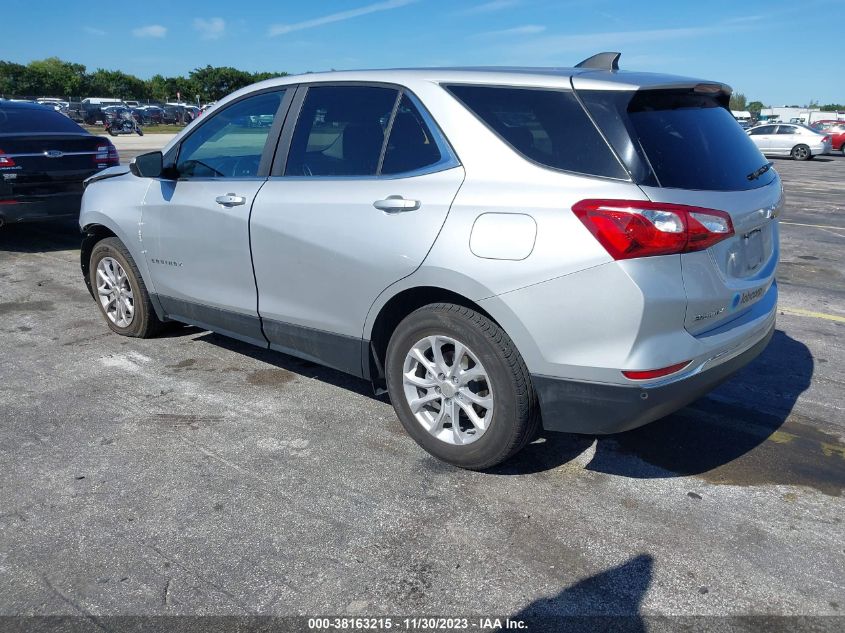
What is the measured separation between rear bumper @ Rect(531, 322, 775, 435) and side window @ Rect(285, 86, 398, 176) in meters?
1.44

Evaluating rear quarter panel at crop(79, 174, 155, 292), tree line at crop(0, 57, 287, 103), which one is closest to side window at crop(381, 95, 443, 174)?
rear quarter panel at crop(79, 174, 155, 292)

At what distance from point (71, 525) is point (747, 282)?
3.08 meters

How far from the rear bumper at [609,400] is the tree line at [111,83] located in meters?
83.6

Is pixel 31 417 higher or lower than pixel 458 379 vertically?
lower

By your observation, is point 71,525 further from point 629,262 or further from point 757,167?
point 757,167

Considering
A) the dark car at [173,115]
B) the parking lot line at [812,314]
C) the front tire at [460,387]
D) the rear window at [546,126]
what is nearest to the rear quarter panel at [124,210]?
the front tire at [460,387]

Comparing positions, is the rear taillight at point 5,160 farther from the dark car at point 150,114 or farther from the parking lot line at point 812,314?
the dark car at point 150,114

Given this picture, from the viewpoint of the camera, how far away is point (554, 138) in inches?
120

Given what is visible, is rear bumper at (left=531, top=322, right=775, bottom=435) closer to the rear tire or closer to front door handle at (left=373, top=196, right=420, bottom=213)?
front door handle at (left=373, top=196, right=420, bottom=213)

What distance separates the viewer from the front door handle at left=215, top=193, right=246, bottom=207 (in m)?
4.07

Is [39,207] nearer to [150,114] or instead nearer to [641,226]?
[641,226]

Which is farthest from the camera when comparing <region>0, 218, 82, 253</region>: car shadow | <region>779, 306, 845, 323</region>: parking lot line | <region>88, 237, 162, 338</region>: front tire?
<region>0, 218, 82, 253</region>: car shadow

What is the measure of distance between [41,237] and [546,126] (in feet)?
28.0

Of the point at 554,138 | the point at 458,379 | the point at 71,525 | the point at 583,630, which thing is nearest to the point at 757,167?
the point at 554,138
